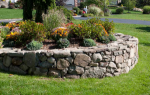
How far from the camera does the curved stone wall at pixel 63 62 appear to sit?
493cm

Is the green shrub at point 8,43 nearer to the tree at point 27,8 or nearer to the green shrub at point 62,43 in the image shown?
the green shrub at point 62,43

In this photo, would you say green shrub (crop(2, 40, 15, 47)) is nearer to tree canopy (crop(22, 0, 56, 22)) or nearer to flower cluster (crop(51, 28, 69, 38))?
flower cluster (crop(51, 28, 69, 38))

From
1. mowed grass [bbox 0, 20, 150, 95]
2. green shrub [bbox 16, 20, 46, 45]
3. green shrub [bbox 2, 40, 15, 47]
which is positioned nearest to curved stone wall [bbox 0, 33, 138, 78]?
mowed grass [bbox 0, 20, 150, 95]

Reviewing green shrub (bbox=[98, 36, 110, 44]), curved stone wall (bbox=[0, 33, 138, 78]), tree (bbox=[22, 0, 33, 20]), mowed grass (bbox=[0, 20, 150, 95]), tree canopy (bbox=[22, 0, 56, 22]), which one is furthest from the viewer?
tree (bbox=[22, 0, 33, 20])

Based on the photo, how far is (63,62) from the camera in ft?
16.1

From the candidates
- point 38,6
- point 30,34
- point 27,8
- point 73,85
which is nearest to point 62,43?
point 30,34

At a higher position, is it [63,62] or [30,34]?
[30,34]

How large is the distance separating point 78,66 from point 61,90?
102cm

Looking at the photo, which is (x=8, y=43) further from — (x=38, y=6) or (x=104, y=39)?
(x=38, y=6)

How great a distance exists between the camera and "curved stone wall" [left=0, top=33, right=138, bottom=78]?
4926 mm

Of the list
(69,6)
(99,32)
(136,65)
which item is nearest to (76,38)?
(99,32)

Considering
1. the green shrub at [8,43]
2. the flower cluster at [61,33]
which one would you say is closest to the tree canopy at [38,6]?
the flower cluster at [61,33]

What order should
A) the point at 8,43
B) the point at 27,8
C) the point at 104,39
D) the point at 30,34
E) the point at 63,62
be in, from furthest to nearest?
the point at 27,8, the point at 104,39, the point at 8,43, the point at 30,34, the point at 63,62

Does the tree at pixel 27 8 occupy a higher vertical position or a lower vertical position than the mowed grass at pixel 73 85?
higher
